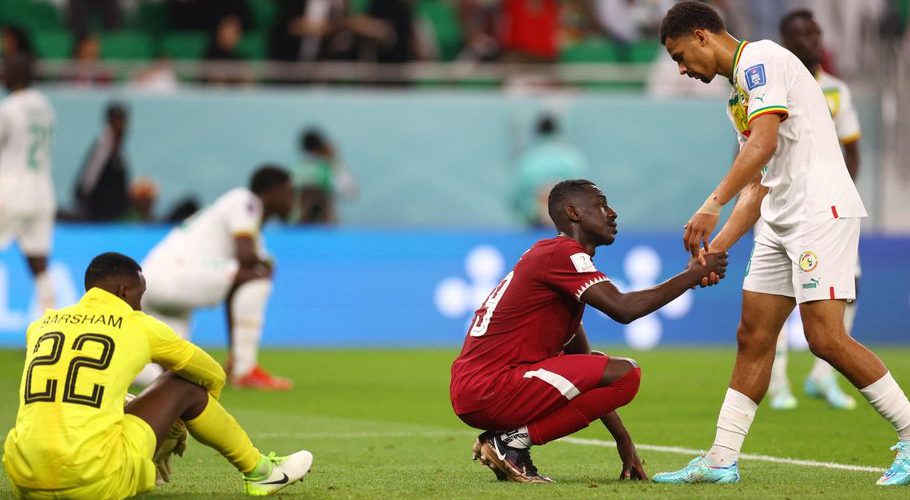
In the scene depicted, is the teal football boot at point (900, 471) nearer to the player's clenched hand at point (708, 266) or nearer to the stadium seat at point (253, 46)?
the player's clenched hand at point (708, 266)

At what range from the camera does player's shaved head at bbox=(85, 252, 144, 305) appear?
598 cm

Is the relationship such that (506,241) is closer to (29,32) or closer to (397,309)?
(397,309)

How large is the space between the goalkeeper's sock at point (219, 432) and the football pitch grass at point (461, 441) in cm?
32

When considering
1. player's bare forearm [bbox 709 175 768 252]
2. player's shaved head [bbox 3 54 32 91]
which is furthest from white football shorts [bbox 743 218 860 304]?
player's shaved head [bbox 3 54 32 91]

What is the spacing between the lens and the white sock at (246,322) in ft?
40.6

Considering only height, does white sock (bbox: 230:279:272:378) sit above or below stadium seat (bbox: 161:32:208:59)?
below

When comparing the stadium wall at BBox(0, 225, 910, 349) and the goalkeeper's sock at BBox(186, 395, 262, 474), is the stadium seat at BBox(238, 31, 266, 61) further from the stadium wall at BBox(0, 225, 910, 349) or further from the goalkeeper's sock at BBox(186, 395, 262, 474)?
the goalkeeper's sock at BBox(186, 395, 262, 474)

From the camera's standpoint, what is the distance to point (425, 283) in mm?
16906

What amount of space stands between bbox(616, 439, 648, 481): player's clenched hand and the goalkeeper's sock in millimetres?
1752

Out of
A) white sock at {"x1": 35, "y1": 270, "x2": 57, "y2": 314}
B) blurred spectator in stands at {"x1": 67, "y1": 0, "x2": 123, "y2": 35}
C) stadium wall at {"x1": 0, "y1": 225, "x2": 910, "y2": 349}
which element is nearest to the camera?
white sock at {"x1": 35, "y1": 270, "x2": 57, "y2": 314}

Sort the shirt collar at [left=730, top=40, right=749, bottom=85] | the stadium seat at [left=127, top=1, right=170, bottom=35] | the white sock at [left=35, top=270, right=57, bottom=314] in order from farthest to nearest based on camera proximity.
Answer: the stadium seat at [left=127, top=1, right=170, bottom=35] < the white sock at [left=35, top=270, right=57, bottom=314] < the shirt collar at [left=730, top=40, right=749, bottom=85]

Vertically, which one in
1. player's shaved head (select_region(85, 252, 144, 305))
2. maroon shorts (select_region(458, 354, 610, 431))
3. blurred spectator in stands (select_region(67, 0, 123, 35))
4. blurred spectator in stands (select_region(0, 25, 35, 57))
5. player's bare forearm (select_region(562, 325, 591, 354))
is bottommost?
maroon shorts (select_region(458, 354, 610, 431))

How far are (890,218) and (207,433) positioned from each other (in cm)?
1453

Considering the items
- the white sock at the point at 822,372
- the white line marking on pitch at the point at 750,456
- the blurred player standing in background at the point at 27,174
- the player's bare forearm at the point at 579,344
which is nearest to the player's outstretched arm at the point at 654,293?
the player's bare forearm at the point at 579,344
